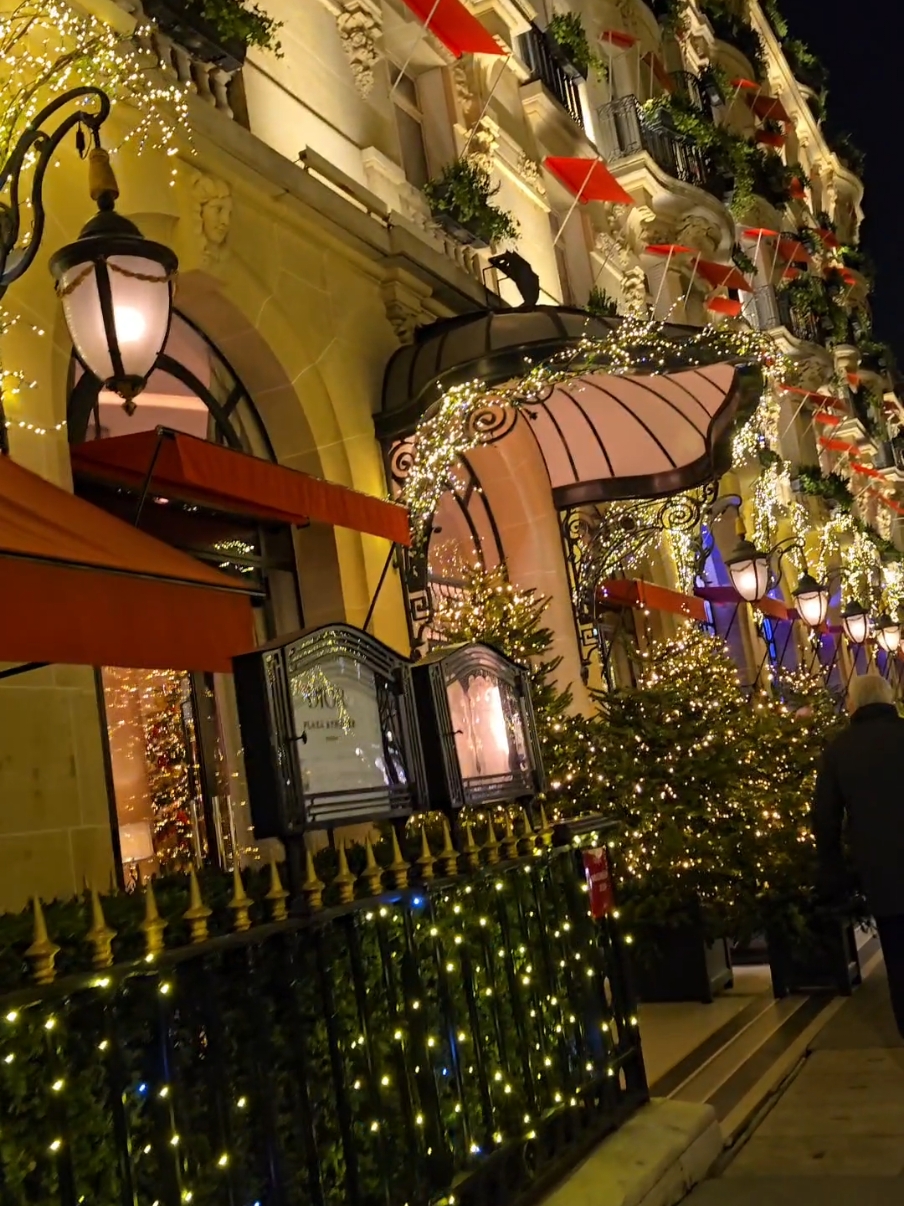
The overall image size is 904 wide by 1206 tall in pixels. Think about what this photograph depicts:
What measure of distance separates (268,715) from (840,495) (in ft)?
87.3

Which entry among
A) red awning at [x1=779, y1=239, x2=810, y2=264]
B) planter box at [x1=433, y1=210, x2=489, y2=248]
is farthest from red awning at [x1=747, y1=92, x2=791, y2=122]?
planter box at [x1=433, y1=210, x2=489, y2=248]

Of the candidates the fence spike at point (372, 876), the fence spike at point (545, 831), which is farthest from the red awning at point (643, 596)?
the fence spike at point (372, 876)

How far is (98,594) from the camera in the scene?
4070 millimetres

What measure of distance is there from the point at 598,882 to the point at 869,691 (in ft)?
5.40

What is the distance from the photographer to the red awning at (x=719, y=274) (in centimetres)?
2088

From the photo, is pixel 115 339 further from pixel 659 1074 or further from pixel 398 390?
pixel 398 390

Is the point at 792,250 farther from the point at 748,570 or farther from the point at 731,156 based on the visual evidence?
the point at 748,570

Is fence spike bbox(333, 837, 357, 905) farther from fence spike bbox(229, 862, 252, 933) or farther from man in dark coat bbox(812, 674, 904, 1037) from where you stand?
man in dark coat bbox(812, 674, 904, 1037)

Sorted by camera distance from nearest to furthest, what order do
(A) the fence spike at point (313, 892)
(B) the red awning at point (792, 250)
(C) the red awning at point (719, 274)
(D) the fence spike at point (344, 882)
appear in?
(A) the fence spike at point (313, 892)
(D) the fence spike at point (344, 882)
(C) the red awning at point (719, 274)
(B) the red awning at point (792, 250)

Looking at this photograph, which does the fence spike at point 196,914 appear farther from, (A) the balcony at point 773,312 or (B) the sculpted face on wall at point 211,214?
(A) the balcony at point 773,312

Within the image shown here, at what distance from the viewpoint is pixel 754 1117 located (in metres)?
5.29

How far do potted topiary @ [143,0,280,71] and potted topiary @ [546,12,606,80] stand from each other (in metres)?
8.98

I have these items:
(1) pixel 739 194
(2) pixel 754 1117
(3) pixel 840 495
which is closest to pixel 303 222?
(2) pixel 754 1117

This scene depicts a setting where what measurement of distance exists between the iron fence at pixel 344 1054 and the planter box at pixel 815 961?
109 inches
